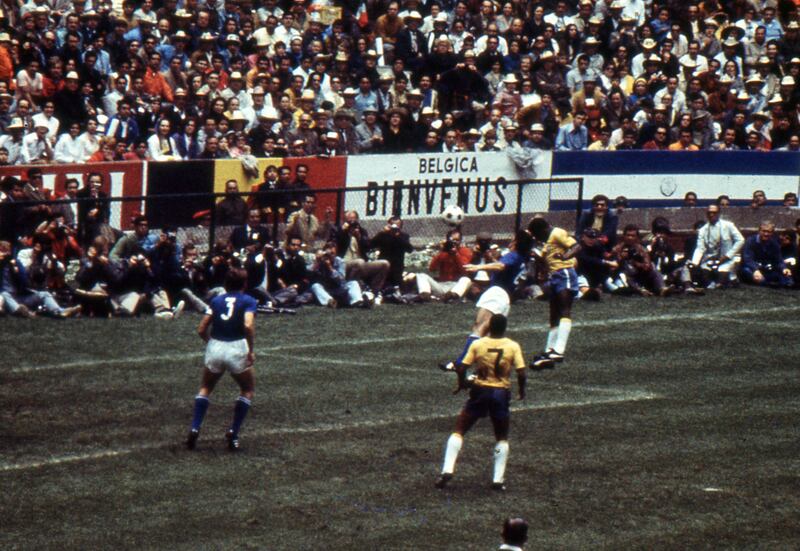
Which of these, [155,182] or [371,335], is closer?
[371,335]

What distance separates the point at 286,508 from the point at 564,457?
3292 millimetres

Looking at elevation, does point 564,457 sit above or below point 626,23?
below

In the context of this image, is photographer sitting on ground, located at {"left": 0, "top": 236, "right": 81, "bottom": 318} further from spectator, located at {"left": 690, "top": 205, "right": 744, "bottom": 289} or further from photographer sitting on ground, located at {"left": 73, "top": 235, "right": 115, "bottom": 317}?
spectator, located at {"left": 690, "top": 205, "right": 744, "bottom": 289}

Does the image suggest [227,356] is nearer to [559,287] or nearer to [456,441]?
[456,441]

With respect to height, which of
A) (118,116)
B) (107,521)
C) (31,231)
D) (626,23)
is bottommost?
(107,521)

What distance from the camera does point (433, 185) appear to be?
25562 mm

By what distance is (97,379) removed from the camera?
17969 mm

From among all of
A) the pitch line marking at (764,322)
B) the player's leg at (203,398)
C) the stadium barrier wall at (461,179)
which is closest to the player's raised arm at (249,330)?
the player's leg at (203,398)

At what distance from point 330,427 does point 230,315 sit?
2164 millimetres

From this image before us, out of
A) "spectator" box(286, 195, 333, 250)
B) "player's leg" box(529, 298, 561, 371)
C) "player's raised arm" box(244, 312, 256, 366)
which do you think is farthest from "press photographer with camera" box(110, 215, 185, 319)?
"player's raised arm" box(244, 312, 256, 366)

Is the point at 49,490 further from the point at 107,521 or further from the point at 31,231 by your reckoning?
the point at 31,231

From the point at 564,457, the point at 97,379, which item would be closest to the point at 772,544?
the point at 564,457

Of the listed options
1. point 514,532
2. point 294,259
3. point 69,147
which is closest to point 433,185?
point 294,259

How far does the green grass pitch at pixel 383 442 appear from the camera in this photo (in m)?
12.5
